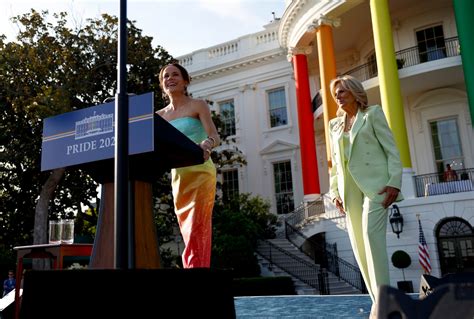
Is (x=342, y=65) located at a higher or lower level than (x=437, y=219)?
higher

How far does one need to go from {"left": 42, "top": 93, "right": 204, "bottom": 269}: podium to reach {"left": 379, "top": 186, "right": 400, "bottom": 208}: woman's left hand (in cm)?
122

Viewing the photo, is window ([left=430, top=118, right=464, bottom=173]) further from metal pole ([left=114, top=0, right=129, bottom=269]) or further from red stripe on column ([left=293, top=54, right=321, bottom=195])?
metal pole ([left=114, top=0, right=129, bottom=269])

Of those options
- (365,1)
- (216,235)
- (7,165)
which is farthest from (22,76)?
(365,1)

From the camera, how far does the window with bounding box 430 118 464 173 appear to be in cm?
1606

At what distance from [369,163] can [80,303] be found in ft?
7.31

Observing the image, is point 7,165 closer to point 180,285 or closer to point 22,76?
point 22,76

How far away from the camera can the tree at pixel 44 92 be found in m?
14.2

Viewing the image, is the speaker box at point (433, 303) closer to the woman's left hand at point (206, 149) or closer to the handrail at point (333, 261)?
the woman's left hand at point (206, 149)

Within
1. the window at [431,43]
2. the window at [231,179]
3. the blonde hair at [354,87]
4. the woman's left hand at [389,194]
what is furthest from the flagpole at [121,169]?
the window at [231,179]

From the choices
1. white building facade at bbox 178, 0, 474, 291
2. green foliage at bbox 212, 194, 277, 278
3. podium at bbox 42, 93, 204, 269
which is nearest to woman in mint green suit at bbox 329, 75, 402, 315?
podium at bbox 42, 93, 204, 269

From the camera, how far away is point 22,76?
47.6ft

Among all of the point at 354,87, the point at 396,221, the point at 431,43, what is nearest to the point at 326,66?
the point at 431,43

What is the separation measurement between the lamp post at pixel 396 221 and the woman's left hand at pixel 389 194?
11.5 m

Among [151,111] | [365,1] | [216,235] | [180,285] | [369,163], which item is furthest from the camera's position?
[365,1]
